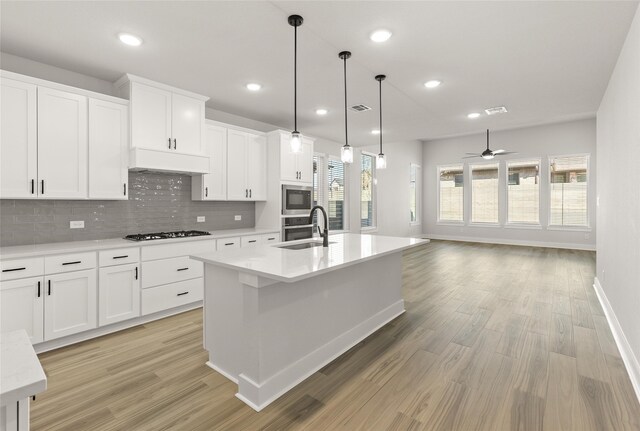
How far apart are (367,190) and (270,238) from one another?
4.17 metres

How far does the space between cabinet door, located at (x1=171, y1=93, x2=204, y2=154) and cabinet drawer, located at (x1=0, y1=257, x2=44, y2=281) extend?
5.80ft

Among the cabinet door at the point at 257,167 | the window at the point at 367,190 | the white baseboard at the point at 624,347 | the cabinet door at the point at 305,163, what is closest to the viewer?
the white baseboard at the point at 624,347

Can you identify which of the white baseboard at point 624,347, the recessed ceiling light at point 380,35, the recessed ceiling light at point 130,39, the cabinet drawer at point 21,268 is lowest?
the white baseboard at point 624,347

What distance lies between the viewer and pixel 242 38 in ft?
9.14

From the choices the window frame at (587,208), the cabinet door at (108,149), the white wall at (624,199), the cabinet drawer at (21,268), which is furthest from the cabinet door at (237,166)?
the window frame at (587,208)

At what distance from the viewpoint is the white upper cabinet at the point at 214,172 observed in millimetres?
4289

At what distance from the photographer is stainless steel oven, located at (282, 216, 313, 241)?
5.02 metres

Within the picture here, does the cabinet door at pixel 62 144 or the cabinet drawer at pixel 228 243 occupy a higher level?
the cabinet door at pixel 62 144

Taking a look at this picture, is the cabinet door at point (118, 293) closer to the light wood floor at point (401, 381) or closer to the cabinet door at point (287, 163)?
the light wood floor at point (401, 381)

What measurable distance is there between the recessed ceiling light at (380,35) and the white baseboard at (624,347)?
3.11 meters

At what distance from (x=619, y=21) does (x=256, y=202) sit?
463 cm

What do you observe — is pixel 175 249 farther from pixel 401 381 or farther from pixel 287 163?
pixel 401 381

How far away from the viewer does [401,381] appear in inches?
89.5

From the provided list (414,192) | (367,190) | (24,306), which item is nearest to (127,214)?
(24,306)
